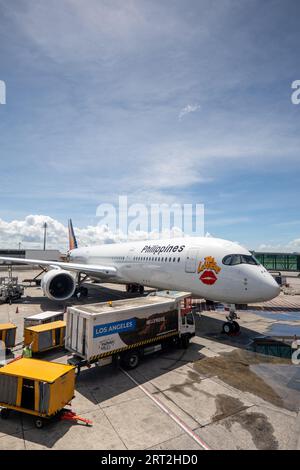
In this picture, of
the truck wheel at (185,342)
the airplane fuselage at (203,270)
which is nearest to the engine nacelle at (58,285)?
the airplane fuselage at (203,270)

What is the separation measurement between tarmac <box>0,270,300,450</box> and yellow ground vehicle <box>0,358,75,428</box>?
1.53ft

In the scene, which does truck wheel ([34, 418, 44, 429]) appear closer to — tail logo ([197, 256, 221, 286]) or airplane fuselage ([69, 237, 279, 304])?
airplane fuselage ([69, 237, 279, 304])

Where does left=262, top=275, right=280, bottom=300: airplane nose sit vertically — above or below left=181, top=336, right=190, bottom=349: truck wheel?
above

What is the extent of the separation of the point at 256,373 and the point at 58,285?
1712 cm

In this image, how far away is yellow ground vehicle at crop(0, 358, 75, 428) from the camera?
26.3ft

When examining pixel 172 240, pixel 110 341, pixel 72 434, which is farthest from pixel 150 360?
pixel 172 240

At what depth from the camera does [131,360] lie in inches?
485

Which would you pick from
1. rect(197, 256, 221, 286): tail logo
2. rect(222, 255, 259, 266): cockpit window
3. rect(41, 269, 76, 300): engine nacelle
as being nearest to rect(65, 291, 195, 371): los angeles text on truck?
rect(197, 256, 221, 286): tail logo

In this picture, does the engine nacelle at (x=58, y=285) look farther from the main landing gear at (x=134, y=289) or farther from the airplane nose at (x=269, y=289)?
the airplane nose at (x=269, y=289)

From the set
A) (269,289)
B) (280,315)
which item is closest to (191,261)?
(269,289)

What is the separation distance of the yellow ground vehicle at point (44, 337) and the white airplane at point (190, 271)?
8.30 metres

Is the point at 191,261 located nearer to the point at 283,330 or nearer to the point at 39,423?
the point at 283,330
